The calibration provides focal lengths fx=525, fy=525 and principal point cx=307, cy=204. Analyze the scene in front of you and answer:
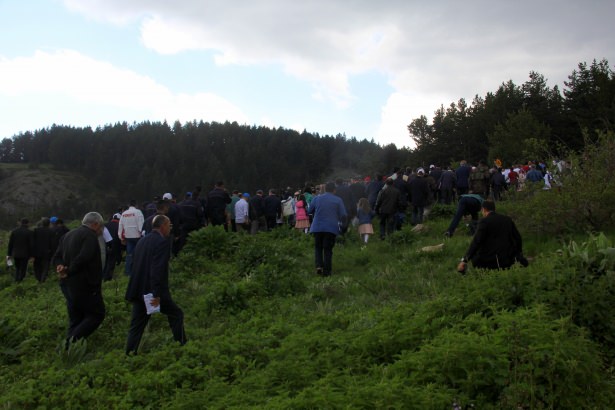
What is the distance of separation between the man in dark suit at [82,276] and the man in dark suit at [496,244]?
491cm

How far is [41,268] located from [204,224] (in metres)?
4.59

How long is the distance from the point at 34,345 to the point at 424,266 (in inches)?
270

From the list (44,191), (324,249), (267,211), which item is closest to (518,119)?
(267,211)

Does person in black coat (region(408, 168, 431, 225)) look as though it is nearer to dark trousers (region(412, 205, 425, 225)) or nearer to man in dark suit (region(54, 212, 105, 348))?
dark trousers (region(412, 205, 425, 225))

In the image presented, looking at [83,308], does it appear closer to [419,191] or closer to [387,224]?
[387,224]

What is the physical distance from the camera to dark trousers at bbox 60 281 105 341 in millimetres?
6824

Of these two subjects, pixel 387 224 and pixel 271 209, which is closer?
pixel 387 224

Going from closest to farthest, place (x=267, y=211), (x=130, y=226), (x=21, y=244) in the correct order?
(x=130, y=226) → (x=21, y=244) → (x=267, y=211)

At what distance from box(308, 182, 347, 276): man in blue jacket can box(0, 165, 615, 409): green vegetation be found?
58 centimetres

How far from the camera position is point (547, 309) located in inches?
206

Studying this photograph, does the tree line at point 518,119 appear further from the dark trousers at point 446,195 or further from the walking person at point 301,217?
the walking person at point 301,217

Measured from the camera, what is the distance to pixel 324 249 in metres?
10.5

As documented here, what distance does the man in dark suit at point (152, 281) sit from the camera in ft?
20.7

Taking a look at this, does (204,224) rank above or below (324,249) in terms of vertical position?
above
